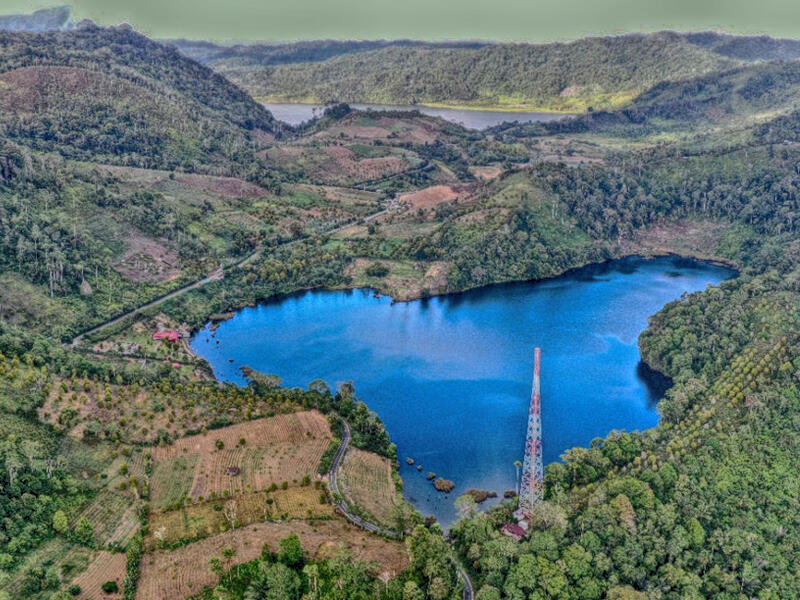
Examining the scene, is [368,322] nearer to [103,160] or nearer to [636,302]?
[636,302]

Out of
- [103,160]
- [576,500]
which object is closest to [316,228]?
[103,160]

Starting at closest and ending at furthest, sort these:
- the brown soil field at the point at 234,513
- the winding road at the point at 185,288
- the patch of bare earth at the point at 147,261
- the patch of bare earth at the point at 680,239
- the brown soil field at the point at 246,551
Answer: the brown soil field at the point at 246,551 < the brown soil field at the point at 234,513 < the winding road at the point at 185,288 < the patch of bare earth at the point at 147,261 < the patch of bare earth at the point at 680,239

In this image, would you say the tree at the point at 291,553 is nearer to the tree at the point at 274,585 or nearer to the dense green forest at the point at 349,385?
the dense green forest at the point at 349,385

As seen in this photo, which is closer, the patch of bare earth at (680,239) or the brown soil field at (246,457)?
the brown soil field at (246,457)

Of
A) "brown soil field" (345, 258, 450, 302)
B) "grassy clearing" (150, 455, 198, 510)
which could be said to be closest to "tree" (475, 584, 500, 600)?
"grassy clearing" (150, 455, 198, 510)

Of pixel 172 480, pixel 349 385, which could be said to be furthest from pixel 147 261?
pixel 172 480

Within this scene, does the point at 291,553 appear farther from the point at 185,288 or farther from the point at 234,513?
the point at 185,288

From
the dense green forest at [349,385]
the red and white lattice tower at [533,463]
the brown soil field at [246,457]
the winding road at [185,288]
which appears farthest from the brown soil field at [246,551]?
the winding road at [185,288]
